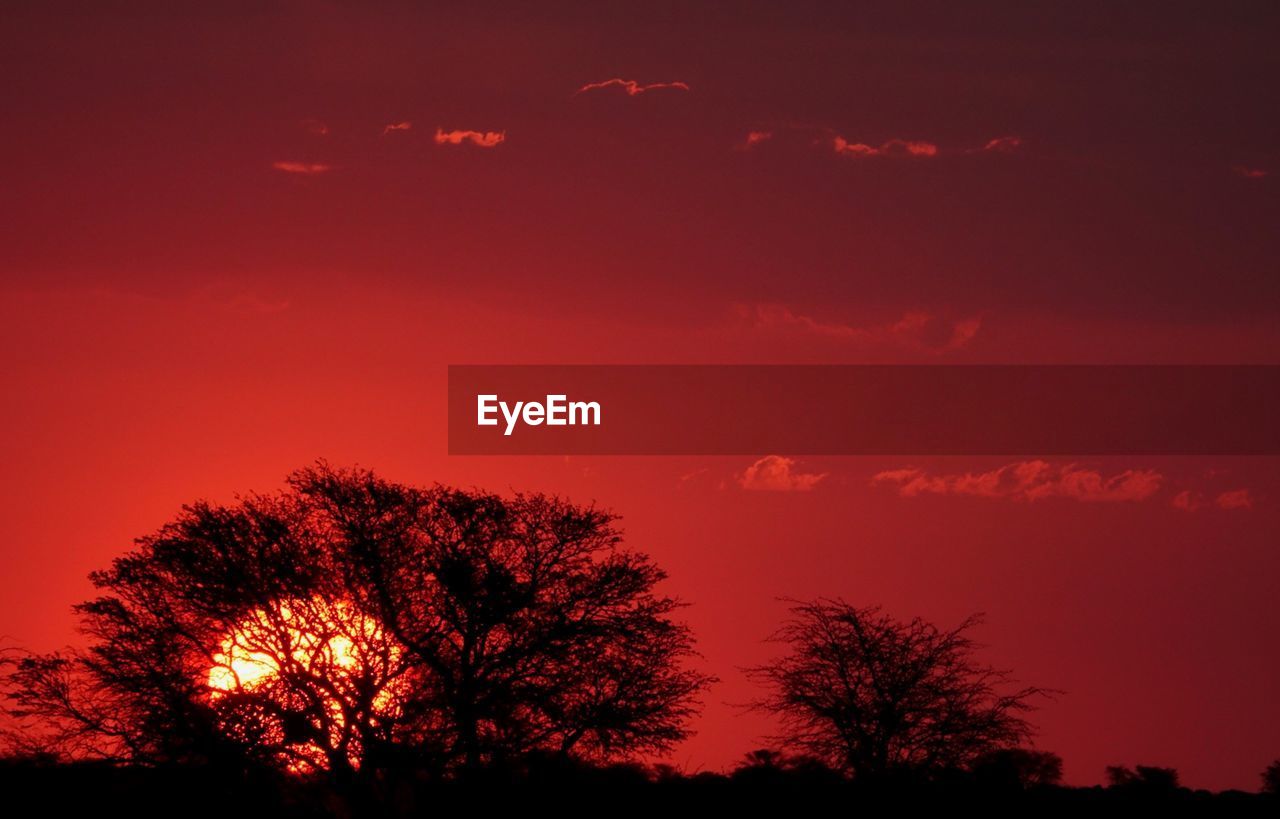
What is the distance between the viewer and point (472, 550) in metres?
54.1

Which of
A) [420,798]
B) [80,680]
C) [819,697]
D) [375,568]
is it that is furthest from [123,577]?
[819,697]

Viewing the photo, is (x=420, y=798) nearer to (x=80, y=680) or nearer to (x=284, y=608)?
(x=284, y=608)

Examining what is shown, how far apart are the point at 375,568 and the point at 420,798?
759 cm

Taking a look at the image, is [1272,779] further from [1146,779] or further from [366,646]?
[366,646]

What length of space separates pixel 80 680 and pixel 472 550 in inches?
504

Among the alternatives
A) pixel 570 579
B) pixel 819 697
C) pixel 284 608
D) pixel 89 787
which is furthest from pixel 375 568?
pixel 819 697

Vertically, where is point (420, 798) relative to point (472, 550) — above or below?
below

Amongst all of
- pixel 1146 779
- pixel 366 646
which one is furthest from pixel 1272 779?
pixel 366 646

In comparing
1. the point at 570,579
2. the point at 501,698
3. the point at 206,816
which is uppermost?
the point at 570,579

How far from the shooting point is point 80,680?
166ft

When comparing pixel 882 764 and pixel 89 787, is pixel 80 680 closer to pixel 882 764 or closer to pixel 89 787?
pixel 89 787

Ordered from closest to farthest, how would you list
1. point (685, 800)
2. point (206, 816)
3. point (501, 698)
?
point (206, 816), point (501, 698), point (685, 800)

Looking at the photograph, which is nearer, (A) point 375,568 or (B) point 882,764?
(A) point 375,568

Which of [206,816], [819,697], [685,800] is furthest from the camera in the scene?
[819,697]
